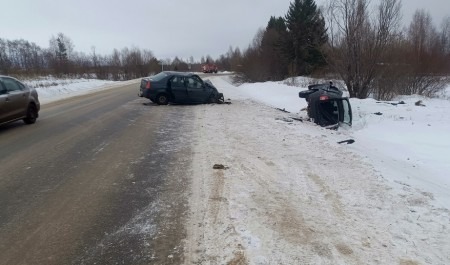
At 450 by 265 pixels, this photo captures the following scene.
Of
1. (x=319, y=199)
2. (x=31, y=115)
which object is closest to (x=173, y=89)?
(x=31, y=115)

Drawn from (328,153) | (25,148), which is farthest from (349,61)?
(25,148)

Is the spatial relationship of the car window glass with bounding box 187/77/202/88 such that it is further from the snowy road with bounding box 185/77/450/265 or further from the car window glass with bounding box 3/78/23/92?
the snowy road with bounding box 185/77/450/265

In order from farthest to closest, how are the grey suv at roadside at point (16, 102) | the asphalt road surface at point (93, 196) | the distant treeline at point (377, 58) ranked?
the distant treeline at point (377, 58) → the grey suv at roadside at point (16, 102) → the asphalt road surface at point (93, 196)

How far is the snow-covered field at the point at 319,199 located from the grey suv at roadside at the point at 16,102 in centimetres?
578

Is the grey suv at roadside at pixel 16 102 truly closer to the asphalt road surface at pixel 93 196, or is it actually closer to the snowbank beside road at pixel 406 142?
the asphalt road surface at pixel 93 196

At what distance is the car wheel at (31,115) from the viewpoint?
12.4 metres

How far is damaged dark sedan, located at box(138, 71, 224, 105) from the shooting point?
61.5 feet

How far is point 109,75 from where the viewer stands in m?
68.3

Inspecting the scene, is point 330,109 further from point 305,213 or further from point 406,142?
point 305,213

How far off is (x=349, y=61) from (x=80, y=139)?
13477 mm

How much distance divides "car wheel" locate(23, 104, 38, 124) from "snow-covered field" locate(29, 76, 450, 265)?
5.95 m

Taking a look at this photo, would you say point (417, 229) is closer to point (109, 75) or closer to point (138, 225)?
point (138, 225)

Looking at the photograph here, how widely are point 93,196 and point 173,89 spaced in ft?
44.4

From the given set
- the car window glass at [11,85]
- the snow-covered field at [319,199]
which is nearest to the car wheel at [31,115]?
the car window glass at [11,85]
